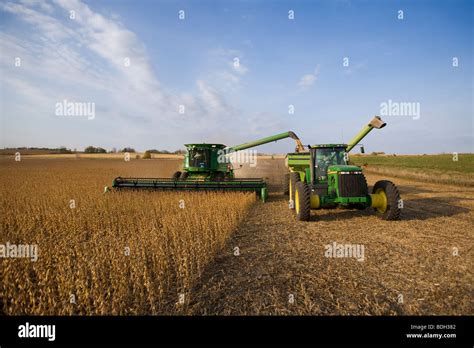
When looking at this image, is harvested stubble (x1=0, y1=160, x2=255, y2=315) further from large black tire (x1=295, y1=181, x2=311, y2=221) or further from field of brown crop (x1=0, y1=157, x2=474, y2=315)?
large black tire (x1=295, y1=181, x2=311, y2=221)

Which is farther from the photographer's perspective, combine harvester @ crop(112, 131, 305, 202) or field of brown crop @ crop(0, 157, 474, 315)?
combine harvester @ crop(112, 131, 305, 202)

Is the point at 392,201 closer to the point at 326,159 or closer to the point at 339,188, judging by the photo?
the point at 339,188

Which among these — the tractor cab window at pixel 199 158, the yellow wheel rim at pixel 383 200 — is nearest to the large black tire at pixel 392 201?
the yellow wheel rim at pixel 383 200

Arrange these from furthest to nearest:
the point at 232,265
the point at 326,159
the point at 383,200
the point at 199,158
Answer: the point at 199,158
the point at 326,159
the point at 383,200
the point at 232,265

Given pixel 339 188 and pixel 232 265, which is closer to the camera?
pixel 232 265

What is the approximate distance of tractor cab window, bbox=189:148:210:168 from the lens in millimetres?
12320

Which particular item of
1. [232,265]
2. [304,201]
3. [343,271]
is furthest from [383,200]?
[232,265]

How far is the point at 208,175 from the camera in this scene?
12.7m

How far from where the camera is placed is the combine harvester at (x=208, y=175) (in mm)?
10234

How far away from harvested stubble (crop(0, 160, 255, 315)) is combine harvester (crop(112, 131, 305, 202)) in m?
1.23

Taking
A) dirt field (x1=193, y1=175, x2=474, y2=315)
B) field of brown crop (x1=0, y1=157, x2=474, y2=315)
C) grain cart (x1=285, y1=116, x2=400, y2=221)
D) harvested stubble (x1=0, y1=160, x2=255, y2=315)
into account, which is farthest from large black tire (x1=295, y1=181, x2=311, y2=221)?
harvested stubble (x1=0, y1=160, x2=255, y2=315)

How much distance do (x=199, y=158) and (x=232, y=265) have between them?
8.71m

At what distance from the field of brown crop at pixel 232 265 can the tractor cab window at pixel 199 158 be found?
15.9 ft
